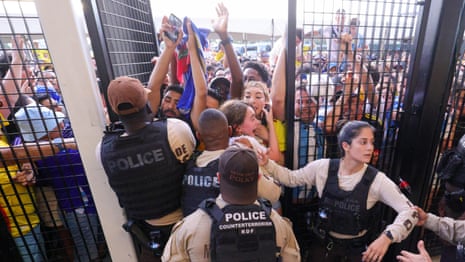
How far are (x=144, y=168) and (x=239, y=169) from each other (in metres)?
0.56

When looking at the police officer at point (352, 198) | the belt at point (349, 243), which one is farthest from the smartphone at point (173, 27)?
the belt at point (349, 243)

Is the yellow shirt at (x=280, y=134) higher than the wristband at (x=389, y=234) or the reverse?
higher

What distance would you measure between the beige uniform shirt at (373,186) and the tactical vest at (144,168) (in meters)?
0.59

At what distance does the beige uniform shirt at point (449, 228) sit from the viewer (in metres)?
1.25

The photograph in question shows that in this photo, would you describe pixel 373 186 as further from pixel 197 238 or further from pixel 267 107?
pixel 197 238

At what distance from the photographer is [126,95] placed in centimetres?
113

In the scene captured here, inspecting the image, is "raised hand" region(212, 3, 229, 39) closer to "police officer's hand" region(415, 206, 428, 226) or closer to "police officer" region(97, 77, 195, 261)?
"police officer" region(97, 77, 195, 261)

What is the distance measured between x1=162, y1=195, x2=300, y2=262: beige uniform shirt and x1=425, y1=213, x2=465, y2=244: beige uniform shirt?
2.79 ft

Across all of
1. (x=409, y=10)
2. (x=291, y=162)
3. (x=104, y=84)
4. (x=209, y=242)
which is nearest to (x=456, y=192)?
(x=291, y=162)

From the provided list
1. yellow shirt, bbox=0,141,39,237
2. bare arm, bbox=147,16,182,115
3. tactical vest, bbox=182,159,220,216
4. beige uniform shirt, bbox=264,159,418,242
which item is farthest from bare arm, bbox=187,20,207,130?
yellow shirt, bbox=0,141,39,237

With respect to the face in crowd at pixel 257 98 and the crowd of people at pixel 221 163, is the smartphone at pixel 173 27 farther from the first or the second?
the face in crowd at pixel 257 98

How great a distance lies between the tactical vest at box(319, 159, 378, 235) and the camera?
4.49 feet

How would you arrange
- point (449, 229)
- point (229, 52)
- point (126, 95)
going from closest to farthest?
point (126, 95)
point (449, 229)
point (229, 52)

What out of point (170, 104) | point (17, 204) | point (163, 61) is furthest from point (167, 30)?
point (17, 204)
